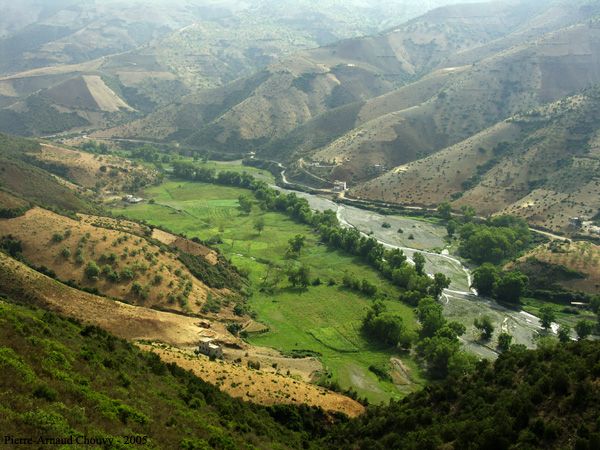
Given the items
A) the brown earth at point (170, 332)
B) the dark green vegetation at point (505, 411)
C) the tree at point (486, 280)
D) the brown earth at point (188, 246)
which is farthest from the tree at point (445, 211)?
the dark green vegetation at point (505, 411)

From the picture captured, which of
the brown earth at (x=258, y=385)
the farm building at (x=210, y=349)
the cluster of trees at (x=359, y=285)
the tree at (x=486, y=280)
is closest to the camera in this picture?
the brown earth at (x=258, y=385)

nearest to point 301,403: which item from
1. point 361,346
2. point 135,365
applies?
point 135,365

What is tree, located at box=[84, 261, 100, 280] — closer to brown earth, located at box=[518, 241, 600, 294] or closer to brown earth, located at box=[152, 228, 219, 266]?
brown earth, located at box=[152, 228, 219, 266]

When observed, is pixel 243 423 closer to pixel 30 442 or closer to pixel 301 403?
pixel 301 403

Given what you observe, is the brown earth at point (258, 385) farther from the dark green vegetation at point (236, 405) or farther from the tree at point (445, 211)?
the tree at point (445, 211)

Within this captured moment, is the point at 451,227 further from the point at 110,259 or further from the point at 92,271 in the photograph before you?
the point at 92,271

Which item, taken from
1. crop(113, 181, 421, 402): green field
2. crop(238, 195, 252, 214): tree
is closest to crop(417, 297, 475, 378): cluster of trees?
crop(113, 181, 421, 402): green field

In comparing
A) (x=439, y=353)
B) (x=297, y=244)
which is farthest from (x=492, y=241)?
(x=439, y=353)
